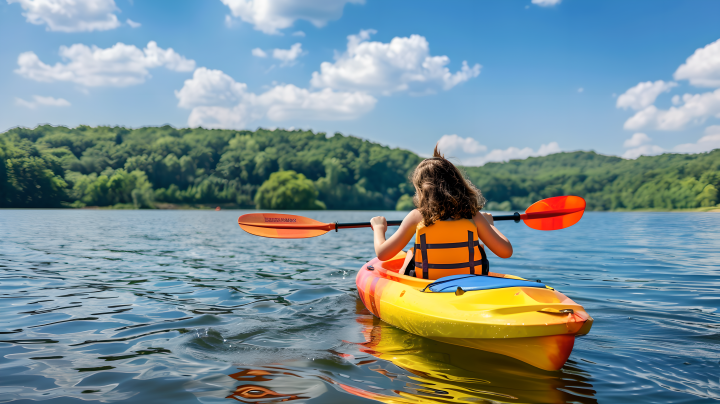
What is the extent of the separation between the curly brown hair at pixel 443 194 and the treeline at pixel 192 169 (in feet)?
232

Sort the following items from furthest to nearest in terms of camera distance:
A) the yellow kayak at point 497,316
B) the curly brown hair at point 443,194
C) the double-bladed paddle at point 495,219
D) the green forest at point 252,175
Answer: the green forest at point 252,175 < the double-bladed paddle at point 495,219 < the curly brown hair at point 443,194 < the yellow kayak at point 497,316

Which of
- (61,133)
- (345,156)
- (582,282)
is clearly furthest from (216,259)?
(61,133)

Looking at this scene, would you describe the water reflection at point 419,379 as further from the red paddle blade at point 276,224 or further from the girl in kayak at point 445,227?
the red paddle blade at point 276,224

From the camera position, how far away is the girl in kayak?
3518 millimetres

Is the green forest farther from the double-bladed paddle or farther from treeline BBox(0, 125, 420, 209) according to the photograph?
the double-bladed paddle

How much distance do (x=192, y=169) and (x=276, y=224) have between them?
89427mm

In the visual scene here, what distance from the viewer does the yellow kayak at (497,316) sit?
2.74 metres

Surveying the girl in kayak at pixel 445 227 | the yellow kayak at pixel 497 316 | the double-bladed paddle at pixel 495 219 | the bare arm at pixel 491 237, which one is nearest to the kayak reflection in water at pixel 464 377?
the yellow kayak at pixel 497 316

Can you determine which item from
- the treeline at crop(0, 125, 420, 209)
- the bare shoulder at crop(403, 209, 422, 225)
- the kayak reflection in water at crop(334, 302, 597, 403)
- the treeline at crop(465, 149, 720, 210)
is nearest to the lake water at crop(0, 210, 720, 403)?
the kayak reflection in water at crop(334, 302, 597, 403)

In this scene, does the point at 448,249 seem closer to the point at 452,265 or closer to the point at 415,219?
the point at 452,265

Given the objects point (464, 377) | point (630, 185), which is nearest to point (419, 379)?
point (464, 377)

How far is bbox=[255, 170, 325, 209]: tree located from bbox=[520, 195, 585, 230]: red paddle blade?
226 feet

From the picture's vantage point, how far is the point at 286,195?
240 ft

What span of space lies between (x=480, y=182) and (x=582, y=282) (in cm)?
9599
